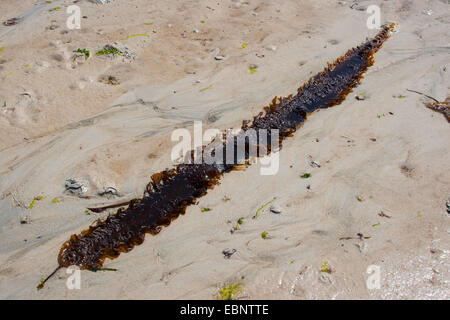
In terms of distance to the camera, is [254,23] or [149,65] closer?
[149,65]

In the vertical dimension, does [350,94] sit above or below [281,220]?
above

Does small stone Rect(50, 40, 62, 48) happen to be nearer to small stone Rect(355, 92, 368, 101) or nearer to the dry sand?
the dry sand

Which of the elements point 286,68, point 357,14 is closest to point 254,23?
point 286,68

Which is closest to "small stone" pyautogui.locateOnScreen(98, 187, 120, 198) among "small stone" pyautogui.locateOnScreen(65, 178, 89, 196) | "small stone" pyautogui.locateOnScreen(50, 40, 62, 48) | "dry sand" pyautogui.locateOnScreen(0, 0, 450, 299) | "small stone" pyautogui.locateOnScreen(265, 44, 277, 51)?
"dry sand" pyautogui.locateOnScreen(0, 0, 450, 299)

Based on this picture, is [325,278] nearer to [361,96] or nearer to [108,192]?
[108,192]

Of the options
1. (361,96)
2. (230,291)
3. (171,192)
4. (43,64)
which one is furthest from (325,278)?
(43,64)
